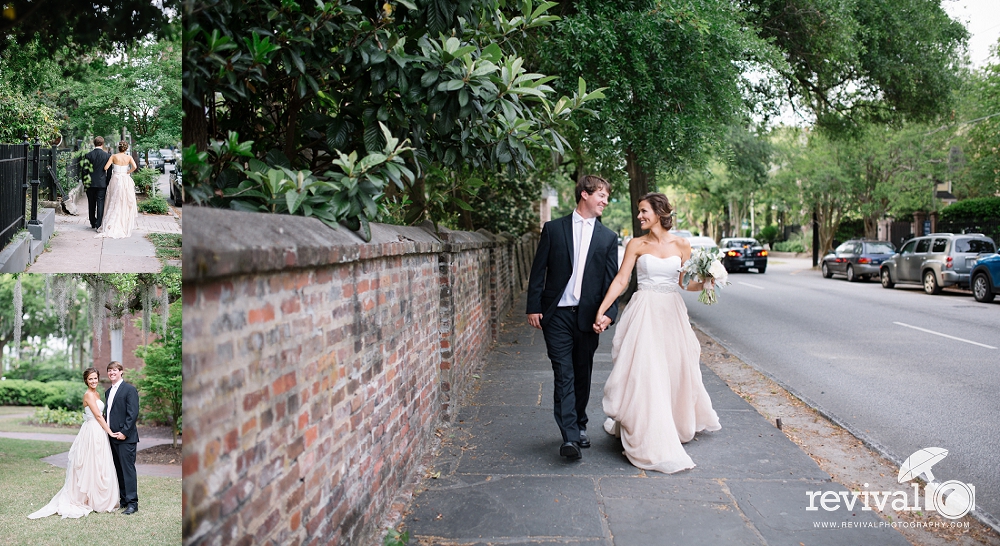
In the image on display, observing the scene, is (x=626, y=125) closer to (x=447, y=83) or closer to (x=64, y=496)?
(x=447, y=83)

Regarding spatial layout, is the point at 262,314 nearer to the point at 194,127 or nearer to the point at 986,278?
the point at 194,127

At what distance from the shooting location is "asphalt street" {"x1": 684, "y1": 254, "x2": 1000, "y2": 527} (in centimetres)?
619

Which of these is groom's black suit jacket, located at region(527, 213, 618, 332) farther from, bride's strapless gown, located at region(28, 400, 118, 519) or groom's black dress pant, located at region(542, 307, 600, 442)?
bride's strapless gown, located at region(28, 400, 118, 519)

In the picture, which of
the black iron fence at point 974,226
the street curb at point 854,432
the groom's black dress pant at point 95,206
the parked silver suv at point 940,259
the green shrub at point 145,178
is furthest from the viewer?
the black iron fence at point 974,226

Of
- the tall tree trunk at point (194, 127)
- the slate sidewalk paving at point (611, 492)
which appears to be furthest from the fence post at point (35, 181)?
the slate sidewalk paving at point (611, 492)

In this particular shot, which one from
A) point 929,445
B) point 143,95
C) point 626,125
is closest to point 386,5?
point 143,95

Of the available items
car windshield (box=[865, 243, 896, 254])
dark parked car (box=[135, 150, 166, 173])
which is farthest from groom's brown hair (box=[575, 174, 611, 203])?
car windshield (box=[865, 243, 896, 254])

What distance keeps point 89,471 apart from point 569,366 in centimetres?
386

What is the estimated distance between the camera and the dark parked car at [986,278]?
56.4 feet

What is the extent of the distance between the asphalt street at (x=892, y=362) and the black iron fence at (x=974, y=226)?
9.34 m

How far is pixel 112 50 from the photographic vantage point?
2074 millimetres

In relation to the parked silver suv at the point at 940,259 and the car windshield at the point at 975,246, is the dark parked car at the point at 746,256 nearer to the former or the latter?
the parked silver suv at the point at 940,259

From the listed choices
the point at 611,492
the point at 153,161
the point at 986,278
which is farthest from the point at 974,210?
the point at 153,161

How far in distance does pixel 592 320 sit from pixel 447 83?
7.29 ft
